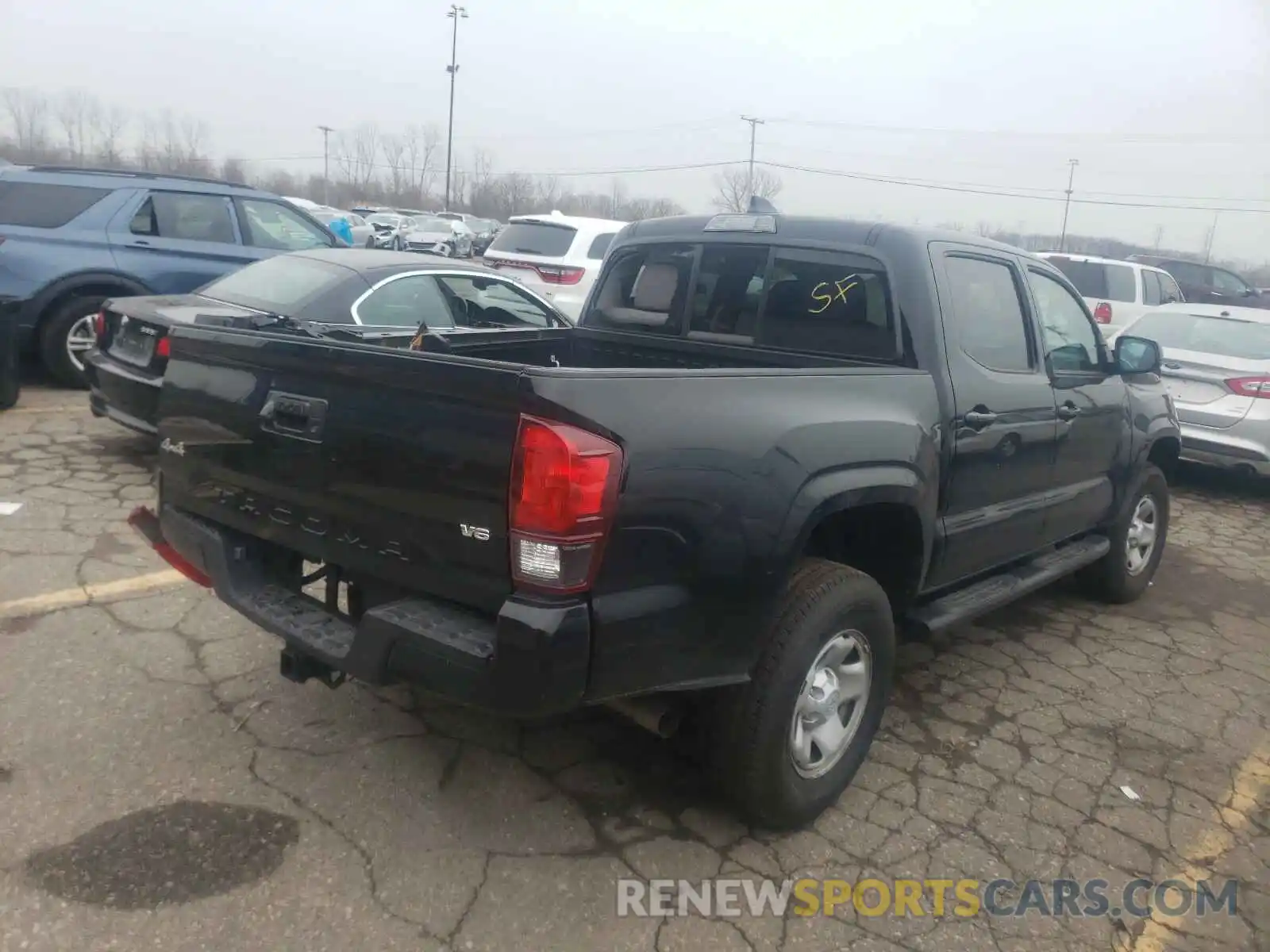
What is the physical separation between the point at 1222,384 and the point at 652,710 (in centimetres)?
688

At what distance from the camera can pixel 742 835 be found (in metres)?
3.01

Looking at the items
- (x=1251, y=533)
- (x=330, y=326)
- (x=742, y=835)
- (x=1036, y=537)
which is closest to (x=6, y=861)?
(x=742, y=835)

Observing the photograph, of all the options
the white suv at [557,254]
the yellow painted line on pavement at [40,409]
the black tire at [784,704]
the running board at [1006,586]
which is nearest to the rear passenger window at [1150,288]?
the white suv at [557,254]

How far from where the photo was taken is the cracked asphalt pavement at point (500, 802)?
254 cm

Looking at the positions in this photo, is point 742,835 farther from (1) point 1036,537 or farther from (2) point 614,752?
(1) point 1036,537

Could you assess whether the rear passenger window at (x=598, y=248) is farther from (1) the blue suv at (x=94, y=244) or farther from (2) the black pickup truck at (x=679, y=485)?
(2) the black pickup truck at (x=679, y=485)

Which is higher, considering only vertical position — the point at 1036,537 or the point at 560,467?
the point at 560,467

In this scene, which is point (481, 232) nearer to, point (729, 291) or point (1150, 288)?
point (1150, 288)

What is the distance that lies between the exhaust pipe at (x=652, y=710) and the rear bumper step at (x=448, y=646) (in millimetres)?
414

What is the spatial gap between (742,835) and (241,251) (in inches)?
291

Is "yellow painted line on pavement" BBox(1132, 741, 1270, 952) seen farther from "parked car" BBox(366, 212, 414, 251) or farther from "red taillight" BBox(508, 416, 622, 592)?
"parked car" BBox(366, 212, 414, 251)

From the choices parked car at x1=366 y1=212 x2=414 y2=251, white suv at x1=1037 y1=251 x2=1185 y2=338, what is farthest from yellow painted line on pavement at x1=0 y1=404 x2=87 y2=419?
parked car at x1=366 y1=212 x2=414 y2=251

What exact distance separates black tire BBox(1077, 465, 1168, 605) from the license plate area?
5466mm

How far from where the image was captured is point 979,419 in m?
3.66
